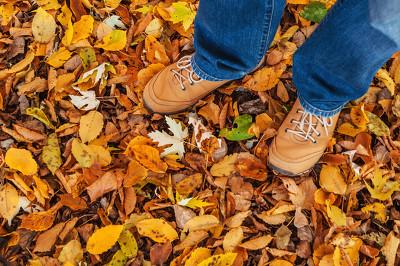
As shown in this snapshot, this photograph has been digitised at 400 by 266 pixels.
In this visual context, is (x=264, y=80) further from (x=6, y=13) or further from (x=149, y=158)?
(x=6, y=13)

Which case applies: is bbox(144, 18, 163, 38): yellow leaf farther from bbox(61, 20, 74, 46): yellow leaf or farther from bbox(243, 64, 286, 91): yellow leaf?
bbox(243, 64, 286, 91): yellow leaf

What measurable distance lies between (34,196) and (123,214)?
0.94 feet

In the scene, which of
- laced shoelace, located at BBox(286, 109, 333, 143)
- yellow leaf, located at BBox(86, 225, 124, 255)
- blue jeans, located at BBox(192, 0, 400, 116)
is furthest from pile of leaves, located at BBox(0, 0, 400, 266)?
blue jeans, located at BBox(192, 0, 400, 116)

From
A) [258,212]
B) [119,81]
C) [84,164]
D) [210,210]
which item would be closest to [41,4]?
[119,81]

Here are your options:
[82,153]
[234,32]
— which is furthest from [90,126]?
[234,32]

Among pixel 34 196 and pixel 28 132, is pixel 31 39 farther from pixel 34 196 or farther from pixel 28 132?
pixel 34 196

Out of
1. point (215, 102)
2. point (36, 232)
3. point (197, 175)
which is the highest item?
point (215, 102)

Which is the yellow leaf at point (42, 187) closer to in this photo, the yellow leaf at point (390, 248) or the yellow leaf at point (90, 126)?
the yellow leaf at point (90, 126)

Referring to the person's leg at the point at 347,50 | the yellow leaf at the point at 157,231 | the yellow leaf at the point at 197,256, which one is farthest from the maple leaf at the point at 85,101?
the person's leg at the point at 347,50

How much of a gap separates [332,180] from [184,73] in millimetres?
578

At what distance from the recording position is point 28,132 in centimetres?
150

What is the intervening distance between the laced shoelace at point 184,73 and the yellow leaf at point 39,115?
44 centimetres

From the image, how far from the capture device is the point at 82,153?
A: 57.8 inches

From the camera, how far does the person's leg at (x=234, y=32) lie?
3.39 ft
